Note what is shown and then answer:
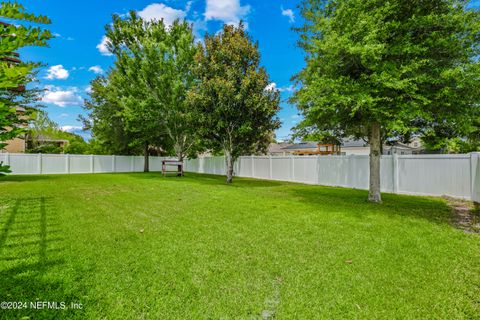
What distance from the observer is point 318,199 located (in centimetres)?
763

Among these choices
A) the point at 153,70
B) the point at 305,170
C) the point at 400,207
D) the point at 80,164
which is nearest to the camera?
the point at 400,207

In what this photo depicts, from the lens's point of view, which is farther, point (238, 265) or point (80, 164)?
point (80, 164)

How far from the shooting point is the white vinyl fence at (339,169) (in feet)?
24.9

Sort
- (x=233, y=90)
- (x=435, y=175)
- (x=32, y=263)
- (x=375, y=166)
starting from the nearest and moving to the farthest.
Result: 1. (x=32, y=263)
2. (x=375, y=166)
3. (x=435, y=175)
4. (x=233, y=90)

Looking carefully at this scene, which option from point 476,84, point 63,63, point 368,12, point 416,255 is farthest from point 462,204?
point 63,63

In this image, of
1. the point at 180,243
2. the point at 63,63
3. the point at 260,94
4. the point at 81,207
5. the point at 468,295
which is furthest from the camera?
the point at 63,63

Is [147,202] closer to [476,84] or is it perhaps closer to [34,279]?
[34,279]

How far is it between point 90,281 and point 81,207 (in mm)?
4089

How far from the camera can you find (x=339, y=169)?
10984 millimetres

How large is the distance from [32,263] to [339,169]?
10.5 m

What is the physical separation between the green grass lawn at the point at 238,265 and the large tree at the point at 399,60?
258 cm

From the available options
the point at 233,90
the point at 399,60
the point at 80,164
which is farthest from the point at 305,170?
the point at 80,164

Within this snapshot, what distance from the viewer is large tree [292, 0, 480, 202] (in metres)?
5.38

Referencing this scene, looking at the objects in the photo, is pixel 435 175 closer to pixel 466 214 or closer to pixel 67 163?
pixel 466 214
